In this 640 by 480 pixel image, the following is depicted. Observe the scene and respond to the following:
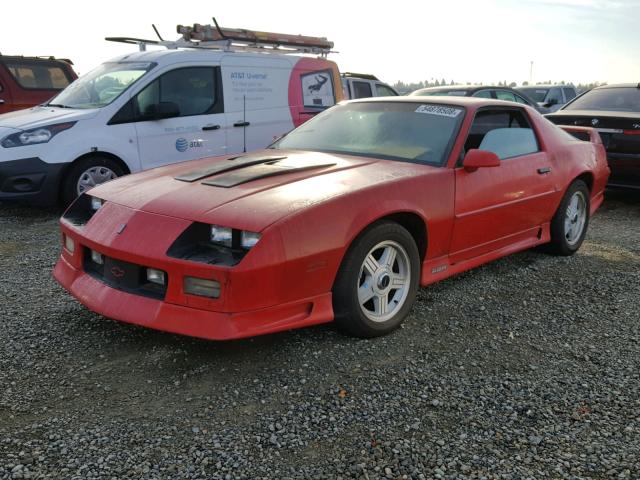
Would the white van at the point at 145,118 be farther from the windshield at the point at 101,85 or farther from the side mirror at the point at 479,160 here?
the side mirror at the point at 479,160

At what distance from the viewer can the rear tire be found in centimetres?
495

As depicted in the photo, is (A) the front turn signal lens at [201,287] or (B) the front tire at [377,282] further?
(B) the front tire at [377,282]

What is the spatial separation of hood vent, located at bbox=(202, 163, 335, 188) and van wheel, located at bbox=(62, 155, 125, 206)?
3.31 m

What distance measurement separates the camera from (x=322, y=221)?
298 centimetres

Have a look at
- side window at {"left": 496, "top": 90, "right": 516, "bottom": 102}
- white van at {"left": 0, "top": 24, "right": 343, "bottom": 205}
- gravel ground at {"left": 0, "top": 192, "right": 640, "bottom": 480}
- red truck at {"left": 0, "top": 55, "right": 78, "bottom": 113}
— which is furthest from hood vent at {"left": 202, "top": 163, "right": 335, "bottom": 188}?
side window at {"left": 496, "top": 90, "right": 516, "bottom": 102}

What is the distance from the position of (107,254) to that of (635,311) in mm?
3288

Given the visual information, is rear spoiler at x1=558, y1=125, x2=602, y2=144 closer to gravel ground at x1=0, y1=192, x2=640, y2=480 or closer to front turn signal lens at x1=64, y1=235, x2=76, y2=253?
gravel ground at x1=0, y1=192, x2=640, y2=480

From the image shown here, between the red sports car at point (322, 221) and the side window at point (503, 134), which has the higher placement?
the side window at point (503, 134)

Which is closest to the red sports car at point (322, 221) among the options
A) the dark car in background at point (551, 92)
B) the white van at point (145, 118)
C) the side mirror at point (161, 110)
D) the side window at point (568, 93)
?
the side mirror at point (161, 110)

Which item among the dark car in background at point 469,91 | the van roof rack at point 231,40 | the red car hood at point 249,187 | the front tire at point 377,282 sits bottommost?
the front tire at point 377,282

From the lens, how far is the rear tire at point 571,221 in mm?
4949

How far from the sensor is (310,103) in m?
8.03

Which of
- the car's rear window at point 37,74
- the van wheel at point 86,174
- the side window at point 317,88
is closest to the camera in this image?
the van wheel at point 86,174

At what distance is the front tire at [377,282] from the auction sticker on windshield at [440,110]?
110 cm
